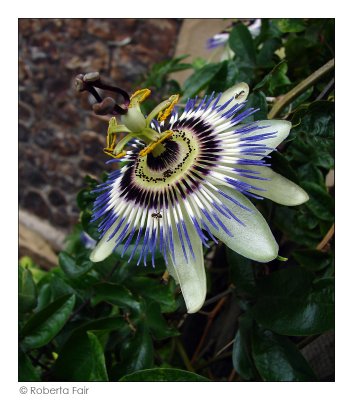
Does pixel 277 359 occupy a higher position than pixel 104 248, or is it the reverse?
pixel 104 248

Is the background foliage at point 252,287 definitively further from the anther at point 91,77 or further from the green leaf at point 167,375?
the anther at point 91,77

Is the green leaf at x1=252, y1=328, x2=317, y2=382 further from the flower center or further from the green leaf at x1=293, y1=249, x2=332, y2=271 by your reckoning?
the flower center

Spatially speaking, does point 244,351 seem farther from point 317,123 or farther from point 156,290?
point 317,123

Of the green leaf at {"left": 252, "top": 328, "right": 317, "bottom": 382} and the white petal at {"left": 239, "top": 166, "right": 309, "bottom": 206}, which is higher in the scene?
the white petal at {"left": 239, "top": 166, "right": 309, "bottom": 206}

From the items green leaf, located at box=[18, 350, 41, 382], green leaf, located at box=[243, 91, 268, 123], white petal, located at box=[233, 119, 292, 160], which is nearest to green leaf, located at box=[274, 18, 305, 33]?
green leaf, located at box=[243, 91, 268, 123]

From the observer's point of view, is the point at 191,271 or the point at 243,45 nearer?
the point at 191,271

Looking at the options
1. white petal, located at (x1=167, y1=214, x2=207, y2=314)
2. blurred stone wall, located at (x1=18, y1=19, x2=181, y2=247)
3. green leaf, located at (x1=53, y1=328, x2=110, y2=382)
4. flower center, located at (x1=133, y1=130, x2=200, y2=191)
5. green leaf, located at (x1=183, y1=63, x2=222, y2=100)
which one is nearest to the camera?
white petal, located at (x1=167, y1=214, x2=207, y2=314)

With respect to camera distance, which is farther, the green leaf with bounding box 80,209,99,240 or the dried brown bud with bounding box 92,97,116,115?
the green leaf with bounding box 80,209,99,240

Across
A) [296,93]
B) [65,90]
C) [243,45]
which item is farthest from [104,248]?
[65,90]
